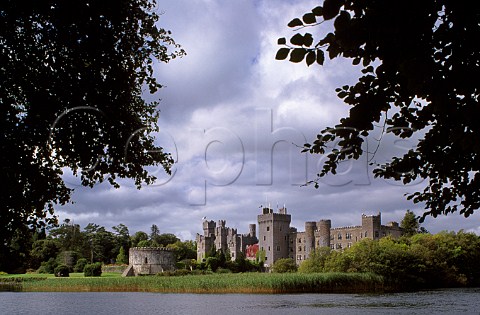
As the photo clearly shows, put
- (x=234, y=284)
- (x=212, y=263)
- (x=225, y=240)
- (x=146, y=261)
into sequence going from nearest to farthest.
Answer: (x=234, y=284)
(x=146, y=261)
(x=212, y=263)
(x=225, y=240)

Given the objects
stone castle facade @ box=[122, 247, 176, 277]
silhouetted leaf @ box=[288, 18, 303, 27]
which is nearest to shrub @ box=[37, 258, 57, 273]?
stone castle facade @ box=[122, 247, 176, 277]

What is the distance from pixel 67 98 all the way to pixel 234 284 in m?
29.5

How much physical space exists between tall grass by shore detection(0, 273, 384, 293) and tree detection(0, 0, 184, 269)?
27883mm

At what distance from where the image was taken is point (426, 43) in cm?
370

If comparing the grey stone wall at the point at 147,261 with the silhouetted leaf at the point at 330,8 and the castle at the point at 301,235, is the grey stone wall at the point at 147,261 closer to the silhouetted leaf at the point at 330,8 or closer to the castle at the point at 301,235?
the castle at the point at 301,235

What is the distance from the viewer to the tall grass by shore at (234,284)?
3706 cm

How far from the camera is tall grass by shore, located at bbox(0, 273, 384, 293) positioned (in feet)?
122

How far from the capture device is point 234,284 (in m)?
37.2

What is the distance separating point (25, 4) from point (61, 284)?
133 feet

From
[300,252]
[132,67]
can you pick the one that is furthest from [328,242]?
[132,67]

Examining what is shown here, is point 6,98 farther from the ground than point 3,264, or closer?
farther from the ground

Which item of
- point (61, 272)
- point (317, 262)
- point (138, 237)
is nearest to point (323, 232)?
point (317, 262)

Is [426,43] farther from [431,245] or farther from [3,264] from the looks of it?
[431,245]

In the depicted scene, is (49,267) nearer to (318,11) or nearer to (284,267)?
(284,267)
